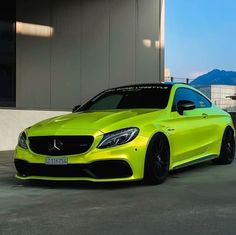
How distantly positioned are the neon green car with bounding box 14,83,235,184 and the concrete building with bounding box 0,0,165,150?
584 cm

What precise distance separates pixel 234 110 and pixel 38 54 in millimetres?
10045

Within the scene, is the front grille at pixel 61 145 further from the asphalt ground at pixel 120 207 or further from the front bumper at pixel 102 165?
the asphalt ground at pixel 120 207

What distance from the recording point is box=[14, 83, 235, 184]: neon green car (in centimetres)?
711

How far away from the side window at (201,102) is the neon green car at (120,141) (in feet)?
1.84

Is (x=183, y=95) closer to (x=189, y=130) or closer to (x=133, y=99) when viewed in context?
(x=189, y=130)

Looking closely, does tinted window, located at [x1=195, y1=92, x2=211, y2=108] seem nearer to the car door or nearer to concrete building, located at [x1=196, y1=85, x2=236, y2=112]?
the car door

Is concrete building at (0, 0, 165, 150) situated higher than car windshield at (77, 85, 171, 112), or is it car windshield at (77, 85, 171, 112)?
concrete building at (0, 0, 165, 150)

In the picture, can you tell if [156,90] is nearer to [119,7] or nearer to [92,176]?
[92,176]

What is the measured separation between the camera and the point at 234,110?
2239 cm

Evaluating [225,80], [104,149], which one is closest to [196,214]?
[104,149]

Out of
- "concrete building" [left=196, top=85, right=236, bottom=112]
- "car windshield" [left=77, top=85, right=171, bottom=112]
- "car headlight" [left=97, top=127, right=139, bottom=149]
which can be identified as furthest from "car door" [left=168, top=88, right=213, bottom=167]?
"concrete building" [left=196, top=85, right=236, bottom=112]

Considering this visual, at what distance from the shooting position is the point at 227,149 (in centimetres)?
1012

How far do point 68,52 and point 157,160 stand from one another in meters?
8.75

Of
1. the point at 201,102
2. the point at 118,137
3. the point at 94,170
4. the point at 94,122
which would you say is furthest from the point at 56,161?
→ the point at 201,102
